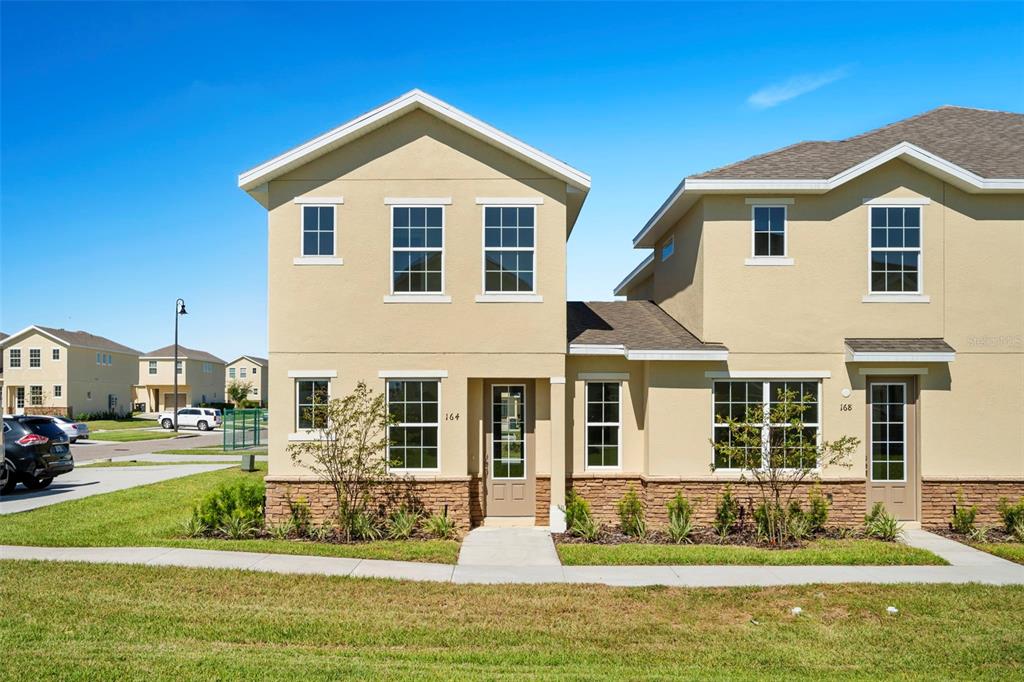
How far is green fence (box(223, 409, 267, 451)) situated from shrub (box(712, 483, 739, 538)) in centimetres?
2533

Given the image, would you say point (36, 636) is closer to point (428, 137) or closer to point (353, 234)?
point (353, 234)

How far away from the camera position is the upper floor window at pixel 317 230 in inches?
515

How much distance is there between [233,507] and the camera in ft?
41.9

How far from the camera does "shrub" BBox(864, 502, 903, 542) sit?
1206 centimetres

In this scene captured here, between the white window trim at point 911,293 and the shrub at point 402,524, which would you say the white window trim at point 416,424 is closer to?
the shrub at point 402,524

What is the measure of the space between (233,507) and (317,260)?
5.04m

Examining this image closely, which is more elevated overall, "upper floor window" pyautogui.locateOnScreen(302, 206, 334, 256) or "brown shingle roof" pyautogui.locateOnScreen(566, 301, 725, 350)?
"upper floor window" pyautogui.locateOnScreen(302, 206, 334, 256)

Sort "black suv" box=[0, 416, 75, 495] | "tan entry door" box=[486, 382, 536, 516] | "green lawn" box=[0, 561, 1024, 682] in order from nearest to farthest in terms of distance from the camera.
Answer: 1. "green lawn" box=[0, 561, 1024, 682]
2. "tan entry door" box=[486, 382, 536, 516]
3. "black suv" box=[0, 416, 75, 495]

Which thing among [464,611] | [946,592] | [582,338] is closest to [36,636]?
[464,611]

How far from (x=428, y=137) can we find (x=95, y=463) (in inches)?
813

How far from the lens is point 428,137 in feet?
43.2

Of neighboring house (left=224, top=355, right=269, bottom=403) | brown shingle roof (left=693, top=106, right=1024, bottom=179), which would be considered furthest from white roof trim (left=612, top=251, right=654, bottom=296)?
neighboring house (left=224, top=355, right=269, bottom=403)

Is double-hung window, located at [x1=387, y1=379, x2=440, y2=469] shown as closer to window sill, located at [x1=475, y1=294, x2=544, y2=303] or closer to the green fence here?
window sill, located at [x1=475, y1=294, x2=544, y2=303]

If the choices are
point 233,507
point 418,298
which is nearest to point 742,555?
point 418,298
